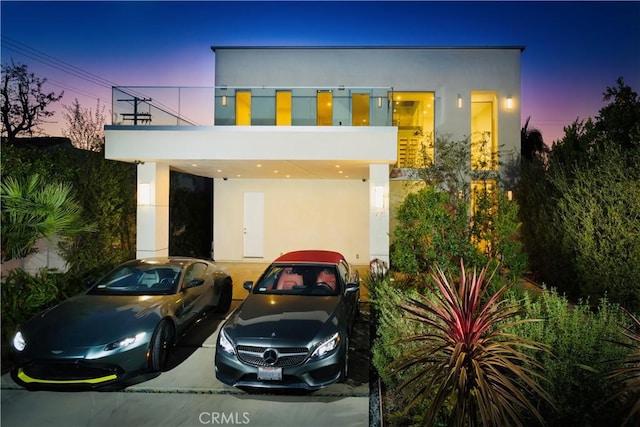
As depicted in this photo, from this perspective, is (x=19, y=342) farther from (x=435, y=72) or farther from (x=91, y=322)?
(x=435, y=72)

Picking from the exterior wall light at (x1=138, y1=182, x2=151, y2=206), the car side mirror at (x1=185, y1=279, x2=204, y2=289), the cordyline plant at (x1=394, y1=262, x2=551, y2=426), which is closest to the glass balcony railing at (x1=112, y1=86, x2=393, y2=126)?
the exterior wall light at (x1=138, y1=182, x2=151, y2=206)

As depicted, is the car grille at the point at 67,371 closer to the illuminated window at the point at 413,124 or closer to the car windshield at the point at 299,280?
the car windshield at the point at 299,280

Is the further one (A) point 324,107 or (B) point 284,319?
(A) point 324,107

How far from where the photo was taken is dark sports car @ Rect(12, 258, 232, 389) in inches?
159

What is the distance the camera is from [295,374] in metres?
3.88

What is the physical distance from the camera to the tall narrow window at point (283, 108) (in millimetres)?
8453

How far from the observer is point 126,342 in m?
4.23

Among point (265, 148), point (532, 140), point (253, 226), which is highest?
point (532, 140)

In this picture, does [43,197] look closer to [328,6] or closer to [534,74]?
[328,6]

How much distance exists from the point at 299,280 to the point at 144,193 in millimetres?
5232

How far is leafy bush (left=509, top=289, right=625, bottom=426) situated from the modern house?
200 inches

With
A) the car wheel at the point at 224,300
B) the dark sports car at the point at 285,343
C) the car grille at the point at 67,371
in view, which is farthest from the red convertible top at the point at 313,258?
the car grille at the point at 67,371

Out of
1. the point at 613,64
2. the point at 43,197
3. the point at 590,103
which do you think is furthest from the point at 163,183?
the point at 590,103

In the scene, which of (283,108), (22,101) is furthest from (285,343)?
(22,101)
